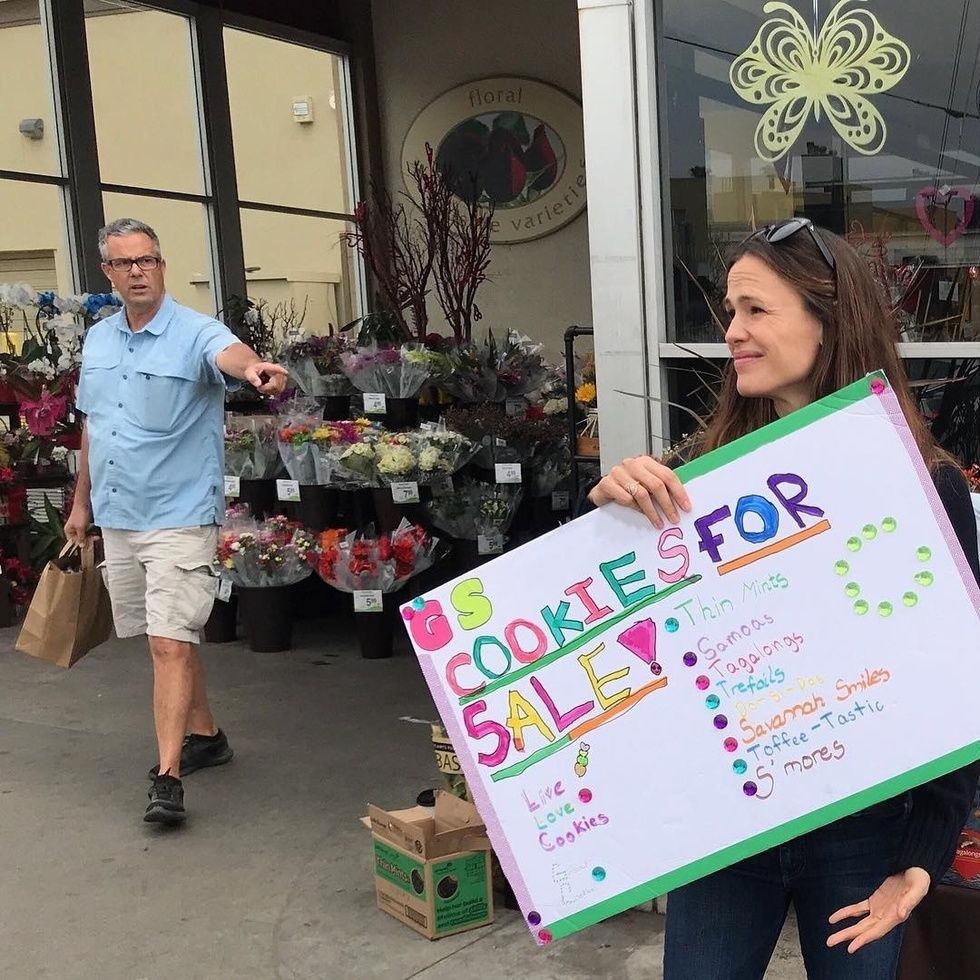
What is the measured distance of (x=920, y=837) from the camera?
1526 millimetres

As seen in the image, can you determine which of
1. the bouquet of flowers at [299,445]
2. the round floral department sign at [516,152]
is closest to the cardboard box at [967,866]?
the bouquet of flowers at [299,445]

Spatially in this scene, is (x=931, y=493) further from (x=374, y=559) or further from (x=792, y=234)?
(x=374, y=559)

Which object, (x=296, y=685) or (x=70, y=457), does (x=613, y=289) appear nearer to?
(x=296, y=685)

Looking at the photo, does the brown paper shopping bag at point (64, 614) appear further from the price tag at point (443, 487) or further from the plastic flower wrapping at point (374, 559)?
the price tag at point (443, 487)

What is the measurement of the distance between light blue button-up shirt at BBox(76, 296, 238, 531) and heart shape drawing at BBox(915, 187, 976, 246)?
6.59 ft

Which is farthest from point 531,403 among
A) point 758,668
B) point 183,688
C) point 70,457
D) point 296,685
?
point 758,668

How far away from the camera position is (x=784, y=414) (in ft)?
5.37

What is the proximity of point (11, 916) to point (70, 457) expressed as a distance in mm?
4890

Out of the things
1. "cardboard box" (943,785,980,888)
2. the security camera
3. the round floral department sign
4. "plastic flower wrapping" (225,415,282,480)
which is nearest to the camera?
"cardboard box" (943,785,980,888)

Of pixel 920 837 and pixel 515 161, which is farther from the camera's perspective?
pixel 515 161

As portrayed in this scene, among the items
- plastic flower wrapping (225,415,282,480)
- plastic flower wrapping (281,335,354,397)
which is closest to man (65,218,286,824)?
plastic flower wrapping (225,415,282,480)

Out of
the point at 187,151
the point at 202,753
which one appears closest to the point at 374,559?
the point at 202,753

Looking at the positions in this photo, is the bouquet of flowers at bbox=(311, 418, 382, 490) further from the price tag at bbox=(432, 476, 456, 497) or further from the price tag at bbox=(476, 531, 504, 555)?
the price tag at bbox=(476, 531, 504, 555)

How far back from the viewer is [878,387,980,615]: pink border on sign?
1.46m
